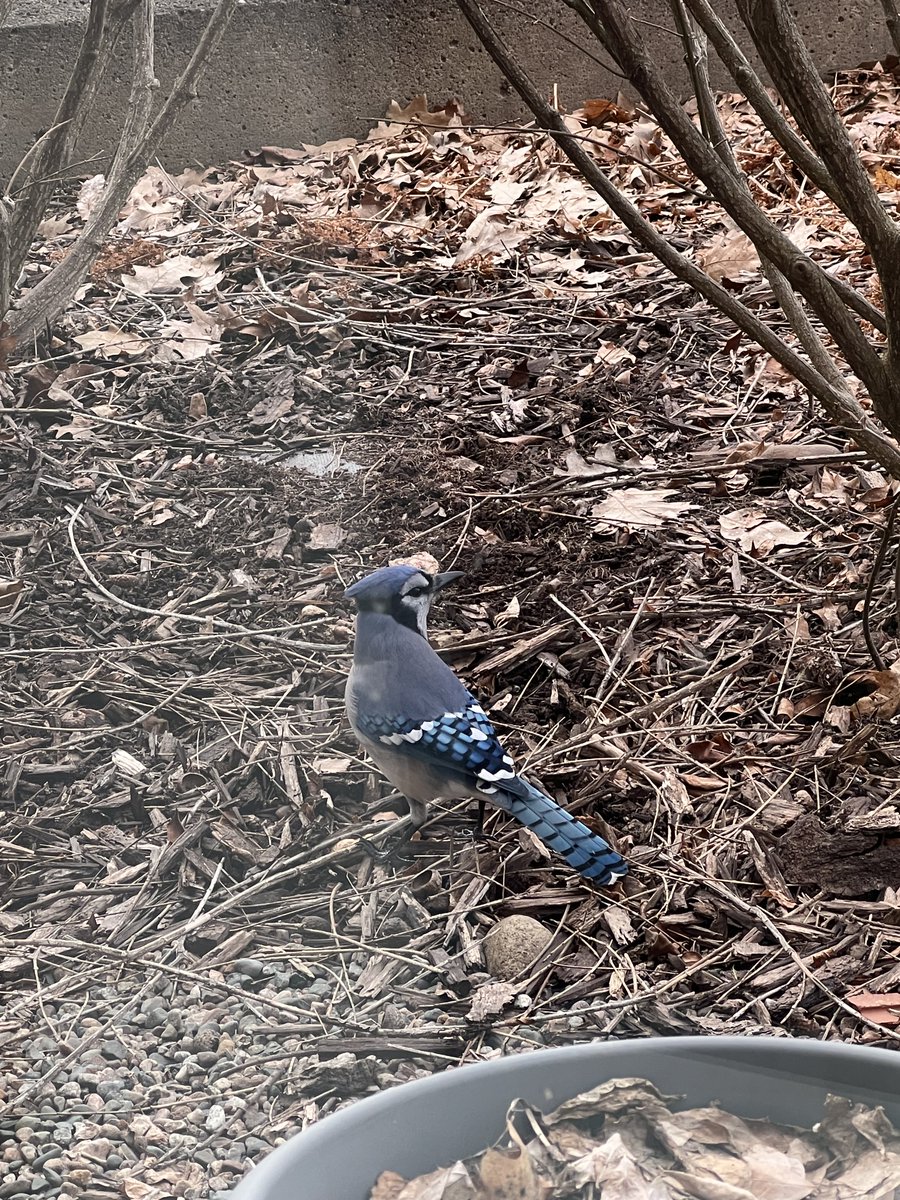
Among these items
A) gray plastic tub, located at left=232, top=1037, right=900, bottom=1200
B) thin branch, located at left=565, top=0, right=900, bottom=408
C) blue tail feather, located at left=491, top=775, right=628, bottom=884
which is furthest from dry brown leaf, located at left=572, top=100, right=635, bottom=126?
gray plastic tub, located at left=232, top=1037, right=900, bottom=1200

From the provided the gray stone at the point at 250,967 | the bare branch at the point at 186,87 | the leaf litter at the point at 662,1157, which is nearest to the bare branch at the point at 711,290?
the bare branch at the point at 186,87

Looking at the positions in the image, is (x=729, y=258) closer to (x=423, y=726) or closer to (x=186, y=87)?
(x=186, y=87)

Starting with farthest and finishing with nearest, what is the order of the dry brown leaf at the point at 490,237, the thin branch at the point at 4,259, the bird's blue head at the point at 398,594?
the dry brown leaf at the point at 490,237 < the thin branch at the point at 4,259 < the bird's blue head at the point at 398,594

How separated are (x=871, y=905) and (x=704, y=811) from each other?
155 mm

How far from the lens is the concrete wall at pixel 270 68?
941 mm

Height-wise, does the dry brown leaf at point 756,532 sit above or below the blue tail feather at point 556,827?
above

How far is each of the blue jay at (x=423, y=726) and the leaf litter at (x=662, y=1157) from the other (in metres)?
0.35

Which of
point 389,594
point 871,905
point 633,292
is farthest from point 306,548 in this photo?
point 633,292

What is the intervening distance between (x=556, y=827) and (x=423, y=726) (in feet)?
0.48

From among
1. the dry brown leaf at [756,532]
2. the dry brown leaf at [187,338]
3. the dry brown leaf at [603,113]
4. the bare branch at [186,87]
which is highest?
the bare branch at [186,87]

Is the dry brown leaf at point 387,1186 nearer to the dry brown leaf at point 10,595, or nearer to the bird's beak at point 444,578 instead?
the bird's beak at point 444,578

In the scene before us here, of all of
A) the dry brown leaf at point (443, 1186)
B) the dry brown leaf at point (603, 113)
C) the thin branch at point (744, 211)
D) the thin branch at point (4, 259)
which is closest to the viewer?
the dry brown leaf at point (443, 1186)

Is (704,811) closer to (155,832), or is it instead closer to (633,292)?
(155,832)

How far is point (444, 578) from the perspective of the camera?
3.26 feet
